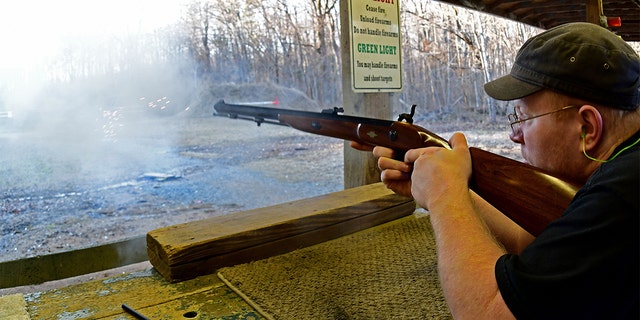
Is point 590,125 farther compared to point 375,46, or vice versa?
point 375,46

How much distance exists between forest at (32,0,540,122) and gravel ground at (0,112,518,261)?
7.3 inches

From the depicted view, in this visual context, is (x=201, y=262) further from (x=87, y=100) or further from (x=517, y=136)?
(x=87, y=100)

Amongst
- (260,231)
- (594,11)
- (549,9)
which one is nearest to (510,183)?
(260,231)

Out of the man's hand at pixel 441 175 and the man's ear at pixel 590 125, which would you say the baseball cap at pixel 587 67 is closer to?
the man's ear at pixel 590 125

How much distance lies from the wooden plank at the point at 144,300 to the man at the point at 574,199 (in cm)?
43

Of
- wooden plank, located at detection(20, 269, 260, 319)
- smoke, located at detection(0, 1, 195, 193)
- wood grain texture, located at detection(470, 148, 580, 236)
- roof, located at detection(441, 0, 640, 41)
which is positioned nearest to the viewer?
wood grain texture, located at detection(470, 148, 580, 236)

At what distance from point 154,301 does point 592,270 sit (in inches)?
32.0

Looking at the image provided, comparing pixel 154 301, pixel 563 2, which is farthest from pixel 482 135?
pixel 154 301

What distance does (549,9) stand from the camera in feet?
11.7

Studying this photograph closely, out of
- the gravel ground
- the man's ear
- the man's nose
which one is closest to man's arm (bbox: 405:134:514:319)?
the man's nose

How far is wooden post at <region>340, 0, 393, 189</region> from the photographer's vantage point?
1986mm

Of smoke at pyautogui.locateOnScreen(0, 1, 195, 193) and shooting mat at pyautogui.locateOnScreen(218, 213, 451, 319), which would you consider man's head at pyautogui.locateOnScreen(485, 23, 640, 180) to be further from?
smoke at pyautogui.locateOnScreen(0, 1, 195, 193)

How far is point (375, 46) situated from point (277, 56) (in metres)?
0.70

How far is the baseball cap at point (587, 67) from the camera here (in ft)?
2.63
